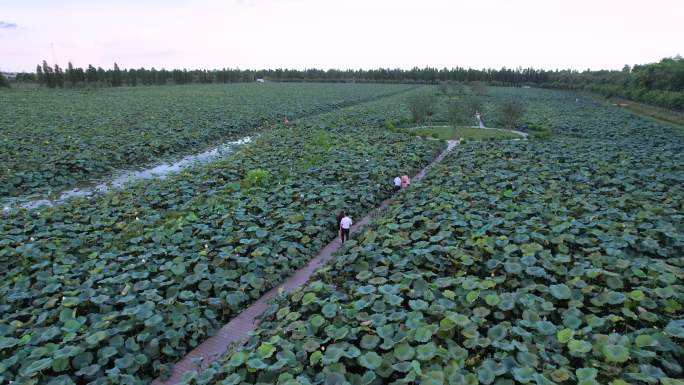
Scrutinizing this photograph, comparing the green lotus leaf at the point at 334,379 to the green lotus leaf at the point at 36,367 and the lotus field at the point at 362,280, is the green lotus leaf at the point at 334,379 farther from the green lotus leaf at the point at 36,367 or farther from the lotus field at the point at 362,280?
the green lotus leaf at the point at 36,367

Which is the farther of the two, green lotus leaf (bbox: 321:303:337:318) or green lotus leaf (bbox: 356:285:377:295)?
green lotus leaf (bbox: 356:285:377:295)

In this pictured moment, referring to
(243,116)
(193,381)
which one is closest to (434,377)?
(193,381)

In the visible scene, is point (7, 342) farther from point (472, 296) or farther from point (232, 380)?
point (472, 296)

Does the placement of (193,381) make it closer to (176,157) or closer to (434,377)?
(434,377)

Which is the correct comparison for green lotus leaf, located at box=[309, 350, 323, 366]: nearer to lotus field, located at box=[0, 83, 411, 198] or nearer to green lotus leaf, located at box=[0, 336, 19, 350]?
green lotus leaf, located at box=[0, 336, 19, 350]

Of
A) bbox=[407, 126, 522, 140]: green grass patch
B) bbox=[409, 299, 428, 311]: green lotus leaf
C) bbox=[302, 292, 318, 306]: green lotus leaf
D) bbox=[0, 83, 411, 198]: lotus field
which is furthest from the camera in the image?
bbox=[407, 126, 522, 140]: green grass patch

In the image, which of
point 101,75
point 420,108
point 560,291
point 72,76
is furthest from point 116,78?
point 560,291

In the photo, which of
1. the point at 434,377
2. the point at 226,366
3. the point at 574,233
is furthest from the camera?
the point at 574,233

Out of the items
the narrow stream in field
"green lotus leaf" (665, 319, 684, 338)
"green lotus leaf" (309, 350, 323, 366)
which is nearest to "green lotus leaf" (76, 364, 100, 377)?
"green lotus leaf" (309, 350, 323, 366)
